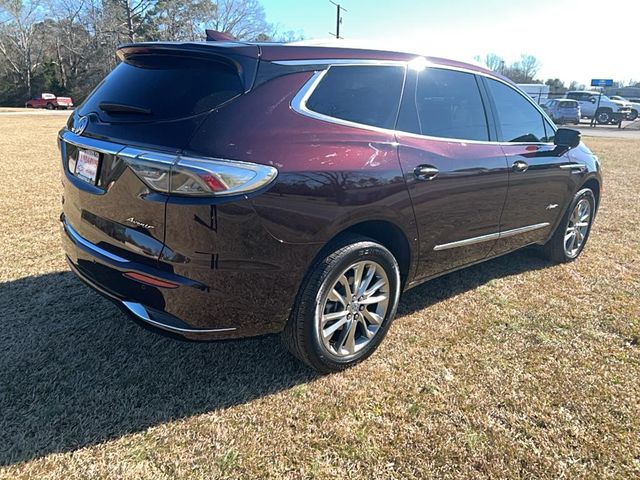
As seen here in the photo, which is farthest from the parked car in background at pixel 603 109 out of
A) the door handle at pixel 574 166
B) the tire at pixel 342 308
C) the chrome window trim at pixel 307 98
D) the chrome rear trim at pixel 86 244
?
the chrome rear trim at pixel 86 244

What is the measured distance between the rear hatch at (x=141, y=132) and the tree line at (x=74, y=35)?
56462mm

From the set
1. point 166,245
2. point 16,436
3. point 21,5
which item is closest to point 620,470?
point 166,245

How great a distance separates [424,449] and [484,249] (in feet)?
6.13

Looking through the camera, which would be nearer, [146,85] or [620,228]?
[146,85]

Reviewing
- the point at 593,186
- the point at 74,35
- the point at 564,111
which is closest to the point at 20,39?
the point at 74,35

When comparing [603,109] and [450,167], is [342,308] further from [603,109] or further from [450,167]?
[603,109]

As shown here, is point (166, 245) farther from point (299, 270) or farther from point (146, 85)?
point (146, 85)

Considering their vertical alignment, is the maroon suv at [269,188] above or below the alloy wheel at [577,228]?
above

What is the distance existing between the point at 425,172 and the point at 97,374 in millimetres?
2254

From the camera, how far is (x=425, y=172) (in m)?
2.84

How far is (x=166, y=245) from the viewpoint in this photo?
213 centimetres

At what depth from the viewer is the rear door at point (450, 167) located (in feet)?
9.39

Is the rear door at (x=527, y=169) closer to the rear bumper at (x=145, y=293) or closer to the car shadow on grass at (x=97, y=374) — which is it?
the car shadow on grass at (x=97, y=374)

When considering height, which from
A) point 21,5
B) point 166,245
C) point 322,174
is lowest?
point 166,245
